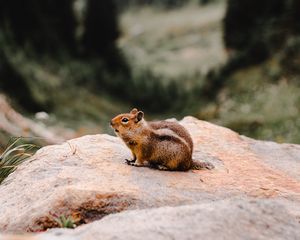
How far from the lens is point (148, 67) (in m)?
19.4

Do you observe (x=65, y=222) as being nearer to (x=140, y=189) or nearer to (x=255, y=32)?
(x=140, y=189)

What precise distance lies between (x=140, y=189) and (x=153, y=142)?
37.0 inches

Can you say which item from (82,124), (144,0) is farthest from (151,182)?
(144,0)

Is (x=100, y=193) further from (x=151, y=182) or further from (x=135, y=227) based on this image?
(x=135, y=227)

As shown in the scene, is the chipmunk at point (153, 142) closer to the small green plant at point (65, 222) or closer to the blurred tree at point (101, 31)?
the small green plant at point (65, 222)

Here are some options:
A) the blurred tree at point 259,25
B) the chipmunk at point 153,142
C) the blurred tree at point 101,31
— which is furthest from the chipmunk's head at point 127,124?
the blurred tree at point 101,31

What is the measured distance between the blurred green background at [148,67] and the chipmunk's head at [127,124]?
7.81 m

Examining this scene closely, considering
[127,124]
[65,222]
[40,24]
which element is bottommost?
[65,222]

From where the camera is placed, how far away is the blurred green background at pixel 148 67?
53.1 ft

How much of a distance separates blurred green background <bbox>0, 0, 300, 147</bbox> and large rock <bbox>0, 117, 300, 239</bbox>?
277 inches

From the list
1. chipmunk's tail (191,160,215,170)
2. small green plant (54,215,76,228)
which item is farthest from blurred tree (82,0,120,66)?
small green plant (54,215,76,228)

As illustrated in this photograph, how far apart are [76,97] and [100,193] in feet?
38.0

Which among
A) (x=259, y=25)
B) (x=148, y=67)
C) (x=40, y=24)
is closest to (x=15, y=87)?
(x=40, y=24)

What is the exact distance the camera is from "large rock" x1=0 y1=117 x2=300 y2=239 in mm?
5535
